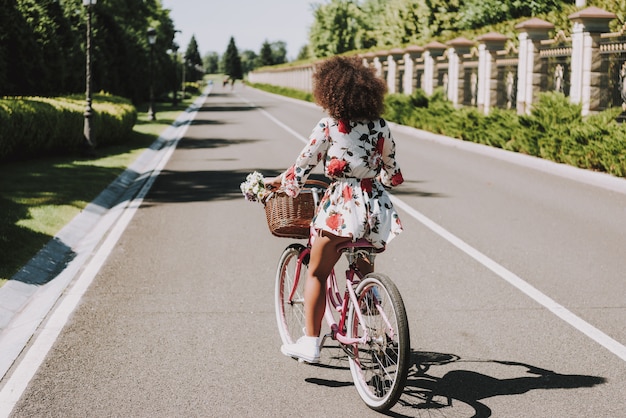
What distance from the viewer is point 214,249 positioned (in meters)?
9.59

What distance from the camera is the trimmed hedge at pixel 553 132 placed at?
53.9 feet

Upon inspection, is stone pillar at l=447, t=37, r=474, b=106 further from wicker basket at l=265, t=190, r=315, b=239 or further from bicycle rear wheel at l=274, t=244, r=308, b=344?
wicker basket at l=265, t=190, r=315, b=239

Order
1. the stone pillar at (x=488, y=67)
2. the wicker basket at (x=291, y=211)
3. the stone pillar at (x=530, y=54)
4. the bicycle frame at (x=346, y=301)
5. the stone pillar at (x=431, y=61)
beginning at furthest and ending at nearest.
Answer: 1. the stone pillar at (x=431, y=61)
2. the stone pillar at (x=488, y=67)
3. the stone pillar at (x=530, y=54)
4. the wicker basket at (x=291, y=211)
5. the bicycle frame at (x=346, y=301)

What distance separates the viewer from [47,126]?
1917cm

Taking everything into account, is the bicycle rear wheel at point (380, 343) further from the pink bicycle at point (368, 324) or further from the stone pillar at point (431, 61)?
the stone pillar at point (431, 61)

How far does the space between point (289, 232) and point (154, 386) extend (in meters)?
1.22

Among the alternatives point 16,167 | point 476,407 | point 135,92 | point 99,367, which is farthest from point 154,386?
point 135,92

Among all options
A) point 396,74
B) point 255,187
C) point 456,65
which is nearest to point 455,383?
point 255,187

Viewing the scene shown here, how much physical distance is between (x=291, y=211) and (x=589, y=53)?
18.1m

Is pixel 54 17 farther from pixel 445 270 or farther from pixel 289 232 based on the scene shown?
pixel 289 232

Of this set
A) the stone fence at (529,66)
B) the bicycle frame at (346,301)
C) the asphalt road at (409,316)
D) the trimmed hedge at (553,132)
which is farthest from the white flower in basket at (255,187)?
the stone fence at (529,66)

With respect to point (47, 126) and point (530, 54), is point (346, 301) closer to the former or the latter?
point (47, 126)

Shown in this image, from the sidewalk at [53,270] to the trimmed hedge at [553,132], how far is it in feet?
28.5

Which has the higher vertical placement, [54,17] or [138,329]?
[54,17]
